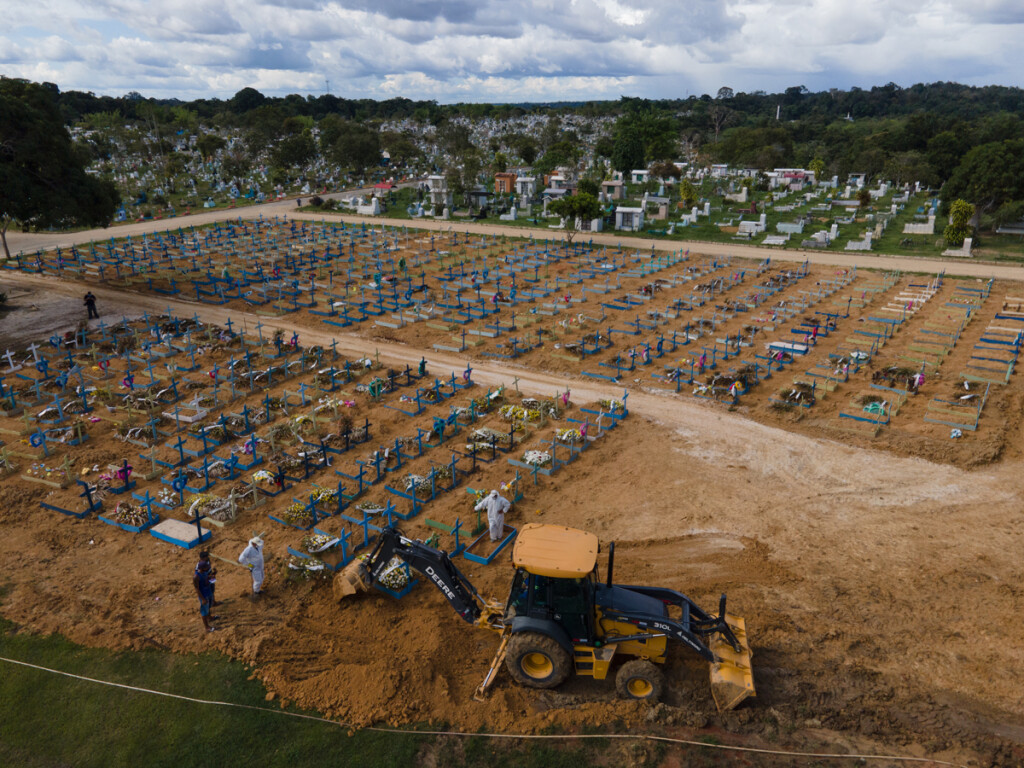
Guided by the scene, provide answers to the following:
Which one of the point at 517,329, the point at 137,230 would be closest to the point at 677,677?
the point at 517,329

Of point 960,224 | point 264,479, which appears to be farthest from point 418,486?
point 960,224

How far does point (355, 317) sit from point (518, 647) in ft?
80.4

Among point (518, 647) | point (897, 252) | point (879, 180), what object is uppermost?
point (879, 180)

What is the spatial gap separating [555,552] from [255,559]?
6.45 m

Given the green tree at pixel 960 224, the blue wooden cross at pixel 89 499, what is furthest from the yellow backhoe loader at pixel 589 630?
the green tree at pixel 960 224

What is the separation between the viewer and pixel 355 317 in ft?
104

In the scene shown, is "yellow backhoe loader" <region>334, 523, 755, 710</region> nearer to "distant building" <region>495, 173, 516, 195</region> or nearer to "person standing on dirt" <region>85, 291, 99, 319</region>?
"person standing on dirt" <region>85, 291, 99, 319</region>

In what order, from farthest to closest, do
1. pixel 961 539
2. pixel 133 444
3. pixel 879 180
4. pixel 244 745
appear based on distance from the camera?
pixel 879 180 < pixel 133 444 < pixel 961 539 < pixel 244 745

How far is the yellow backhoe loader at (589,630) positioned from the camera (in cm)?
981

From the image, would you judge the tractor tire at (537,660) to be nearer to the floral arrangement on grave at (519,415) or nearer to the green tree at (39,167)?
the floral arrangement on grave at (519,415)

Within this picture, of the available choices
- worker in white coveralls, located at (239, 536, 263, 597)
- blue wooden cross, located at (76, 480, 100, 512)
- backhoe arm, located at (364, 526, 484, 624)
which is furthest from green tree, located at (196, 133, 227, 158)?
backhoe arm, located at (364, 526, 484, 624)

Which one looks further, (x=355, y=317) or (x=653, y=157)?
(x=653, y=157)

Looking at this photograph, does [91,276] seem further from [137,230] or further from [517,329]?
[517,329]

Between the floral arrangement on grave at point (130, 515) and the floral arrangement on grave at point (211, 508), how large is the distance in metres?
0.98
